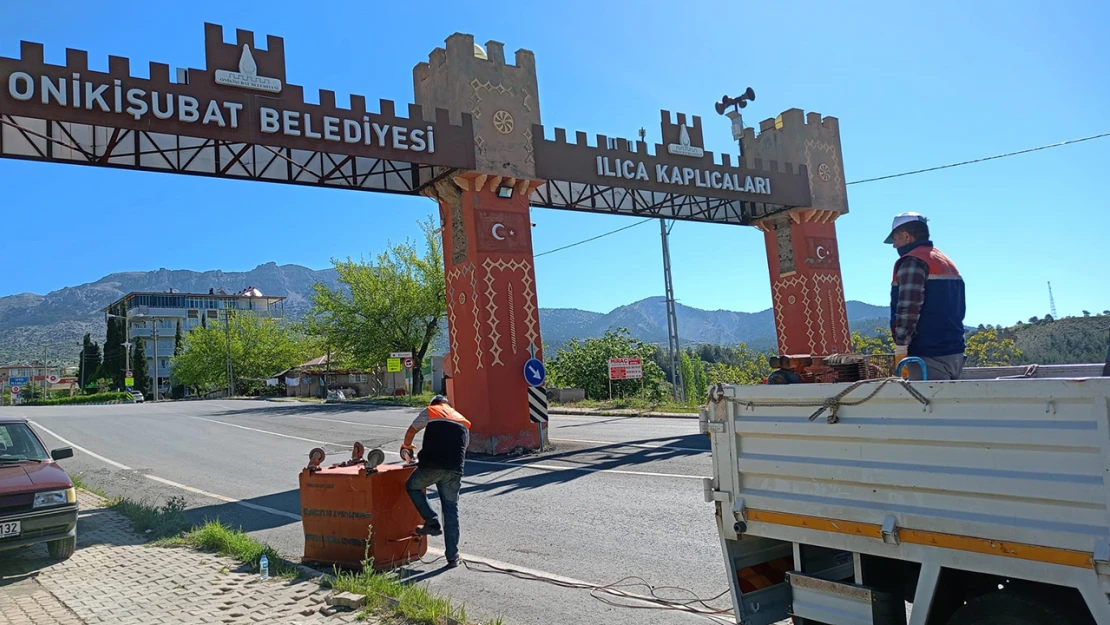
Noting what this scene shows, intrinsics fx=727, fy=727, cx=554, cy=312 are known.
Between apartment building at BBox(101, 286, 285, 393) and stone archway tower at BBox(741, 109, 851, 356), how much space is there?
102759 mm

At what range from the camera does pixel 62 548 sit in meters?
7.71

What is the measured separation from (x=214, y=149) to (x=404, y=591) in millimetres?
10991

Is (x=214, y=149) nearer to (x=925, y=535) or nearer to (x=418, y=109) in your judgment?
(x=418, y=109)

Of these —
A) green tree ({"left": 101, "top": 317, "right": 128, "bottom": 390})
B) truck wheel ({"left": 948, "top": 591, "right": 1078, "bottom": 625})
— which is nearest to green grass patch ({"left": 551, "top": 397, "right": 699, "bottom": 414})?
truck wheel ({"left": 948, "top": 591, "right": 1078, "bottom": 625})

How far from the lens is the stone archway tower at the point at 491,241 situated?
15242 millimetres

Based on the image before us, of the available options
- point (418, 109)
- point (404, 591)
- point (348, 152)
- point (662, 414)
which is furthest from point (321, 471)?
point (662, 414)

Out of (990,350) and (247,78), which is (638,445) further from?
(990,350)

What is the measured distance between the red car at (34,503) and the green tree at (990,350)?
24.7 m

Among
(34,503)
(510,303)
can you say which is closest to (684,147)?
(510,303)

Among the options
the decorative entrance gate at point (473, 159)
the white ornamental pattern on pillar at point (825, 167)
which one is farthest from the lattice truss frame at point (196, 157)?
the white ornamental pattern on pillar at point (825, 167)

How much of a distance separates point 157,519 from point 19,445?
1850 mm

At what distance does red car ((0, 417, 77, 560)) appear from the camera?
7.14 meters

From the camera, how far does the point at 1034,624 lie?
9.66ft

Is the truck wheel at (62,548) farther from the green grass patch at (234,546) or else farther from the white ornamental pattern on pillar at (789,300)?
the white ornamental pattern on pillar at (789,300)
